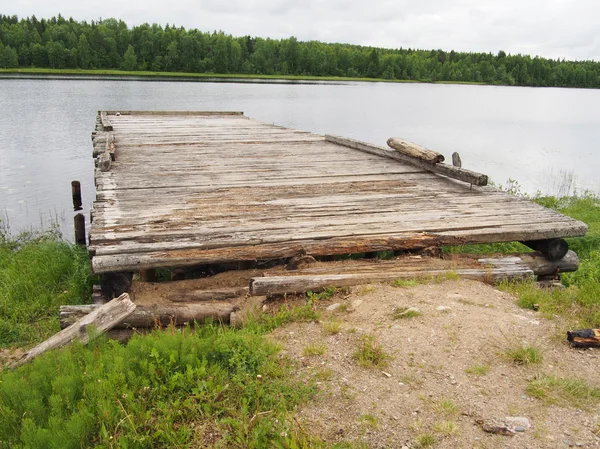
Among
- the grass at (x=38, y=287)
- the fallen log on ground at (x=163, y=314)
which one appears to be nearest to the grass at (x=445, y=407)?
the fallen log on ground at (x=163, y=314)

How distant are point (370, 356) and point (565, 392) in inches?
46.4

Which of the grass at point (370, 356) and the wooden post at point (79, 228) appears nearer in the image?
the grass at point (370, 356)

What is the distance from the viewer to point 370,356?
11.6 ft

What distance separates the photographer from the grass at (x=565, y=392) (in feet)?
10.0

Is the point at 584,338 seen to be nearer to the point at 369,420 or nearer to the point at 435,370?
the point at 435,370

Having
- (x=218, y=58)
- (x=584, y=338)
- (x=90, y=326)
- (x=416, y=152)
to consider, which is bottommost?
(x=90, y=326)

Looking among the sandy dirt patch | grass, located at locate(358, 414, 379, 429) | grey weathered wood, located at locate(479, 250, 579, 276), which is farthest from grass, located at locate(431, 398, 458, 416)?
grey weathered wood, located at locate(479, 250, 579, 276)

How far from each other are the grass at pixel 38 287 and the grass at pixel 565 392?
4.97 m

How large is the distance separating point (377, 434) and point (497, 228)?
3417mm

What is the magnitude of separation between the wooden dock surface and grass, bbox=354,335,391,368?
1.59 m

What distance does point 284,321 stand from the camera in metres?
4.27

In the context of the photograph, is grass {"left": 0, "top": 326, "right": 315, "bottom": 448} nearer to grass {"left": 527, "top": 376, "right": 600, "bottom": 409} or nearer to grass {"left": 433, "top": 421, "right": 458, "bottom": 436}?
grass {"left": 433, "top": 421, "right": 458, "bottom": 436}

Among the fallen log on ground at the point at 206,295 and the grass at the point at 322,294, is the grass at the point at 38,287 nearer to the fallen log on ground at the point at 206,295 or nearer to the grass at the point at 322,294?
the fallen log on ground at the point at 206,295

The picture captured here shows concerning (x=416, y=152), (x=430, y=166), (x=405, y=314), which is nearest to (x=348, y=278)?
(x=405, y=314)
